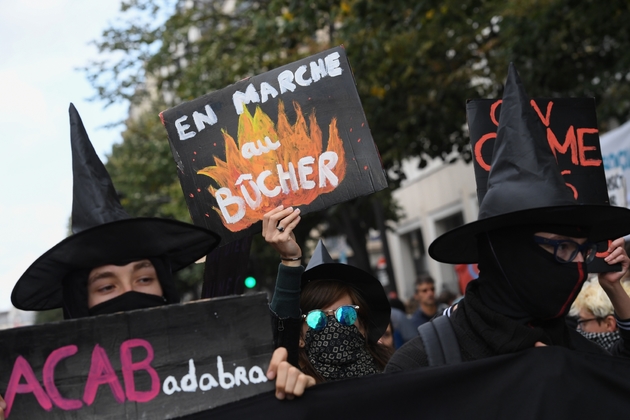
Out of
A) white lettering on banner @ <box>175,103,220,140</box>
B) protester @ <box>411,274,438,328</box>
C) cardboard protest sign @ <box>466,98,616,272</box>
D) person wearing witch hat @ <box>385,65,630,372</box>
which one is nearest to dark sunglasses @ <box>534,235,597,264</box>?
person wearing witch hat @ <box>385,65,630,372</box>

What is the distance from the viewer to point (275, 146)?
3.60 m

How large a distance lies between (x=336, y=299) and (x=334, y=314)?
3.9 inches

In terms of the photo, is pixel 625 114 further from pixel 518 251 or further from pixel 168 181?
pixel 168 181

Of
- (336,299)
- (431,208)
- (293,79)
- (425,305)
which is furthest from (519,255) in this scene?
(431,208)

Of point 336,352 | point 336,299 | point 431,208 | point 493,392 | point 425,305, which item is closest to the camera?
point 493,392

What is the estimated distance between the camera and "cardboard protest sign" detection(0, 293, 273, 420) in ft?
7.59

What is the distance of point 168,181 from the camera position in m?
21.5

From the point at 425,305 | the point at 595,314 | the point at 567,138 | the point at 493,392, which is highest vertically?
the point at 567,138

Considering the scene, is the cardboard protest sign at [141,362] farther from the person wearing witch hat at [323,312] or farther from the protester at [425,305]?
the protester at [425,305]

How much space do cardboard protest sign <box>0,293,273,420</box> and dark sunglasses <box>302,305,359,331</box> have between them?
3.54ft

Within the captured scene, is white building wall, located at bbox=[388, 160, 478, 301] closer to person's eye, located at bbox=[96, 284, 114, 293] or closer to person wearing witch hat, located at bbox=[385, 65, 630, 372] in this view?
person wearing witch hat, located at bbox=[385, 65, 630, 372]

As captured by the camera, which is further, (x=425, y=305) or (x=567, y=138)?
(x=425, y=305)

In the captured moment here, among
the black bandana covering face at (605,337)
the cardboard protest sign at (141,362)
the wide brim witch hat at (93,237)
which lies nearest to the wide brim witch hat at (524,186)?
the cardboard protest sign at (141,362)

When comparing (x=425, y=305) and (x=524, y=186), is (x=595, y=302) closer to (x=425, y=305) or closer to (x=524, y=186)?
(x=524, y=186)
